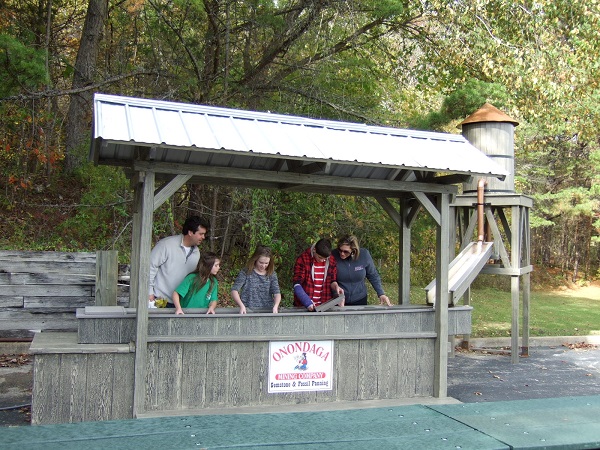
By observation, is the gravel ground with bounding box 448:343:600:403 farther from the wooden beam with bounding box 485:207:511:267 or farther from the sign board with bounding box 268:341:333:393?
the sign board with bounding box 268:341:333:393

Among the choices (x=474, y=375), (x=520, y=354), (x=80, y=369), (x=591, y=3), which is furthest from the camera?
(x=591, y=3)

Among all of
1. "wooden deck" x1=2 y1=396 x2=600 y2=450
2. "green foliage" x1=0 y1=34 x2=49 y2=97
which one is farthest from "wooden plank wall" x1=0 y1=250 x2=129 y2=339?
"wooden deck" x1=2 y1=396 x2=600 y2=450

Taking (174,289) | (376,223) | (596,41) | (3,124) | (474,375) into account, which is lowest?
(474,375)

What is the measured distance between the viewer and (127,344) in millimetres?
6355

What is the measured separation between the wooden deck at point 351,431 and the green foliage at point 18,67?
875 centimetres

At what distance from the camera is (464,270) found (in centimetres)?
934

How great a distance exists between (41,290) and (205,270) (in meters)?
3.92

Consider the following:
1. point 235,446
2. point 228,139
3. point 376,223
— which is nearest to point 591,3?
point 376,223

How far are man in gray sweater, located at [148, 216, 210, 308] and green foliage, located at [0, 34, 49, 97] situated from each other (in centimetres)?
564

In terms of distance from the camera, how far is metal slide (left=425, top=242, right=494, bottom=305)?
8055 millimetres

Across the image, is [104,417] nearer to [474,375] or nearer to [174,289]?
[174,289]

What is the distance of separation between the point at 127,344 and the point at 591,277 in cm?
3044

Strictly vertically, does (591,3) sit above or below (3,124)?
above

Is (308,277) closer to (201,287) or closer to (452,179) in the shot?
(201,287)
